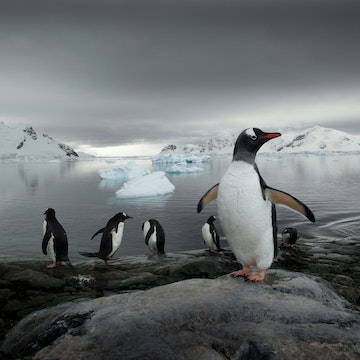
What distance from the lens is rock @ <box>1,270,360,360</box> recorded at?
2.88 meters

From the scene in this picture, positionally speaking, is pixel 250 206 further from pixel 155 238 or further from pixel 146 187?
pixel 146 187

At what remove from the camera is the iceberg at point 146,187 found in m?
25.7

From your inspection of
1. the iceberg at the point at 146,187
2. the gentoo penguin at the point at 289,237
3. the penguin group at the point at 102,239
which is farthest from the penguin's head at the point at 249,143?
the iceberg at the point at 146,187

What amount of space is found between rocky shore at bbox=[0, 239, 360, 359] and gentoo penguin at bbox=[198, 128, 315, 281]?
373 millimetres

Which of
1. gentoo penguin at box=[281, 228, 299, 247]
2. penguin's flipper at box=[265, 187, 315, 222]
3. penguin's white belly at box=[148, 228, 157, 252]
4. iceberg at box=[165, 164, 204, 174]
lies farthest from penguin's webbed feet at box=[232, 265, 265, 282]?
Answer: iceberg at box=[165, 164, 204, 174]

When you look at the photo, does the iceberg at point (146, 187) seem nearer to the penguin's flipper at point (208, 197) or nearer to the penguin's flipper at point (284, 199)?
the penguin's flipper at point (208, 197)

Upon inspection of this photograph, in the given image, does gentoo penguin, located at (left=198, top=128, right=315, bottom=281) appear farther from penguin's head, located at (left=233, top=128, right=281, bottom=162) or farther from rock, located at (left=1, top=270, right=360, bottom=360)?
rock, located at (left=1, top=270, right=360, bottom=360)

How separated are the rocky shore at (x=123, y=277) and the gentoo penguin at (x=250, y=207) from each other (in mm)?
373

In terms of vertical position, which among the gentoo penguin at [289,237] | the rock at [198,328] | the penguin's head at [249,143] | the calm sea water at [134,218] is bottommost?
the calm sea water at [134,218]

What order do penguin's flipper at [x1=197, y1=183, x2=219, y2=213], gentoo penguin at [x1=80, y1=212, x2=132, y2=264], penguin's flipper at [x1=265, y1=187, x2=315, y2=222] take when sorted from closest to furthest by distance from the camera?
penguin's flipper at [x1=265, y1=187, x2=315, y2=222]
penguin's flipper at [x1=197, y1=183, x2=219, y2=213]
gentoo penguin at [x1=80, y1=212, x2=132, y2=264]

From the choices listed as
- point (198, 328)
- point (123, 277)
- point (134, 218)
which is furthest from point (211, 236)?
point (134, 218)

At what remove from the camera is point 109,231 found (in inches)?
372

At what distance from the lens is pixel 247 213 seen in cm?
448

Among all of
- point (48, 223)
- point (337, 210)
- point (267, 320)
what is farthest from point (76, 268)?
point (337, 210)
